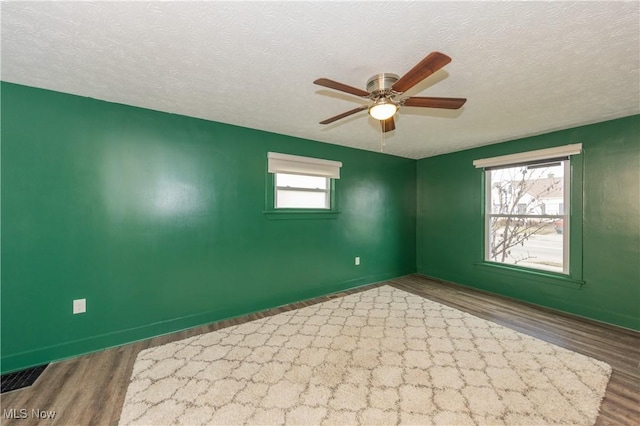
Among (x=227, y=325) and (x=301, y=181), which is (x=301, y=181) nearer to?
(x=301, y=181)

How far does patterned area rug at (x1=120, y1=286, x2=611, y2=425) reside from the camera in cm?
154

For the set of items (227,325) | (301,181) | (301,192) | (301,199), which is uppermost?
(301,181)

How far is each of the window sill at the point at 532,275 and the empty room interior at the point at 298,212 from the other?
35 mm

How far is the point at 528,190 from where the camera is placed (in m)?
3.58

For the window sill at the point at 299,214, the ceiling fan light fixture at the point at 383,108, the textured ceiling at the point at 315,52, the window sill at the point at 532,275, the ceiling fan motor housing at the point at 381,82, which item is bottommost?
the window sill at the point at 532,275

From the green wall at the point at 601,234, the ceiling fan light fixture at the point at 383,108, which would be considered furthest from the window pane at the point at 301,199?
the green wall at the point at 601,234

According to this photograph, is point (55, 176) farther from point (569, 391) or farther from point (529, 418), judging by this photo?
point (569, 391)

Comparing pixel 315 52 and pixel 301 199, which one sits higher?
pixel 315 52

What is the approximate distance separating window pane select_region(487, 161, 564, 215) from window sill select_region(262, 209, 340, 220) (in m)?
2.56

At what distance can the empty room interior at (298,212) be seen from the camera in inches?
58.5

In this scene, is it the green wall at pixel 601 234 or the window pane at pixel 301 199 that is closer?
the green wall at pixel 601 234

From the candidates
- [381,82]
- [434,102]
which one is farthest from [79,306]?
[434,102]

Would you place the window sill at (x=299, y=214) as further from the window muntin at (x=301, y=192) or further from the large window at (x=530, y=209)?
the large window at (x=530, y=209)

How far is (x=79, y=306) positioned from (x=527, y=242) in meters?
5.36
